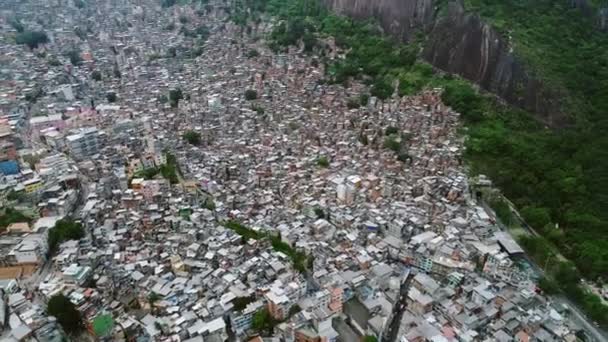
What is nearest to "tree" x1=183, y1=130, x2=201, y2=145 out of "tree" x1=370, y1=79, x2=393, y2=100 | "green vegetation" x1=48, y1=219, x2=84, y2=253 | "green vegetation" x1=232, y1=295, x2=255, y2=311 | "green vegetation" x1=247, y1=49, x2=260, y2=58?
"green vegetation" x1=48, y1=219, x2=84, y2=253

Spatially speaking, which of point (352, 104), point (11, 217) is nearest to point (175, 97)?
point (352, 104)

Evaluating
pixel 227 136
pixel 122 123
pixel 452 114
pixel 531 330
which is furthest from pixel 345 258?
pixel 122 123

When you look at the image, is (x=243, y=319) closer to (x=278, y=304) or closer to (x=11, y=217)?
(x=278, y=304)

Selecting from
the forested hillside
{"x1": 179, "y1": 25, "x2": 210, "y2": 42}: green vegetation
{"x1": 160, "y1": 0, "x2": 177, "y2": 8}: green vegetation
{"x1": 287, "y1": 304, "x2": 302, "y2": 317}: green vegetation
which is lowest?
{"x1": 287, "y1": 304, "x2": 302, "y2": 317}: green vegetation

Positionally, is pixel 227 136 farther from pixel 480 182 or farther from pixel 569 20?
pixel 569 20

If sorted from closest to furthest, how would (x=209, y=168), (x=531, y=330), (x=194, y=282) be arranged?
1. (x=531, y=330)
2. (x=194, y=282)
3. (x=209, y=168)

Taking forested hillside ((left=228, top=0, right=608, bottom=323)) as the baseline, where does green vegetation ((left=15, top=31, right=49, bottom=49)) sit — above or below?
below

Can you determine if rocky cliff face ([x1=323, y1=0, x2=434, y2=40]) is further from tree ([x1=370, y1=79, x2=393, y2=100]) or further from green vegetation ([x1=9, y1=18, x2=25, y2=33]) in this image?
green vegetation ([x1=9, y1=18, x2=25, y2=33])
